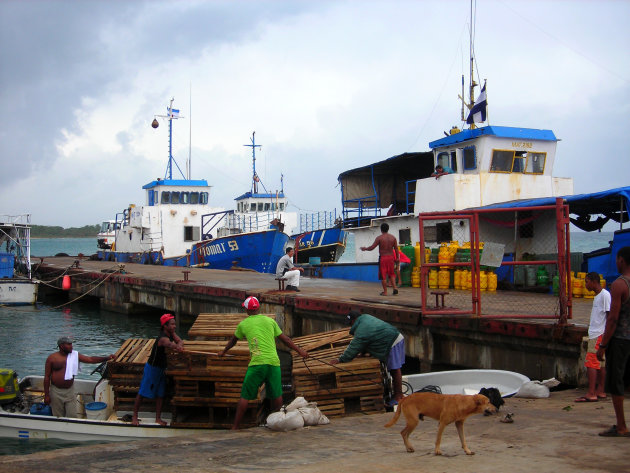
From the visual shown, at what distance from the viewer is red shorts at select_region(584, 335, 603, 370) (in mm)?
7441

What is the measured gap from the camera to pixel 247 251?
96.6 ft

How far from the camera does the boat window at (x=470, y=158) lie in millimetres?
17969

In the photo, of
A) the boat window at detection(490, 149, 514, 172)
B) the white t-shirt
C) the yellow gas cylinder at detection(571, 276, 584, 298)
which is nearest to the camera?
the white t-shirt

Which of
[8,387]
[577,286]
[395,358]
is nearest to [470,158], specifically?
[577,286]

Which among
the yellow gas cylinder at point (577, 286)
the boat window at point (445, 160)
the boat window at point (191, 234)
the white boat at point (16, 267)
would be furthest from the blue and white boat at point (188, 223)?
the yellow gas cylinder at point (577, 286)

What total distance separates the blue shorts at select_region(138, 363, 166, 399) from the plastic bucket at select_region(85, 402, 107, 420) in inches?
36.3

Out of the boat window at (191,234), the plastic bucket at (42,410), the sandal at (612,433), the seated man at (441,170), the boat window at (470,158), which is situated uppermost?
the boat window at (470,158)

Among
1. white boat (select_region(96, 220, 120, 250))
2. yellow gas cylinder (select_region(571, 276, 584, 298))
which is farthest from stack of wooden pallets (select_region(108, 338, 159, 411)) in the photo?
white boat (select_region(96, 220, 120, 250))

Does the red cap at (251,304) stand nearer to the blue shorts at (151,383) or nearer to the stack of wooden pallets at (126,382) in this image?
the blue shorts at (151,383)

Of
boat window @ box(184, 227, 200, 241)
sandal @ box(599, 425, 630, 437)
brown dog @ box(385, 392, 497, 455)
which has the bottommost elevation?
sandal @ box(599, 425, 630, 437)

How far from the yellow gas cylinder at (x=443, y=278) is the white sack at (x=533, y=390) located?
7.29m

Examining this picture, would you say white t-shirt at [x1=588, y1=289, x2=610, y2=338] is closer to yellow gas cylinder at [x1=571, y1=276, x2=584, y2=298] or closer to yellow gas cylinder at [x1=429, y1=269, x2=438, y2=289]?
yellow gas cylinder at [x1=571, y1=276, x2=584, y2=298]

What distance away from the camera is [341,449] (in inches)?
233

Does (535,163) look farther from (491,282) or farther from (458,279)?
(491,282)
